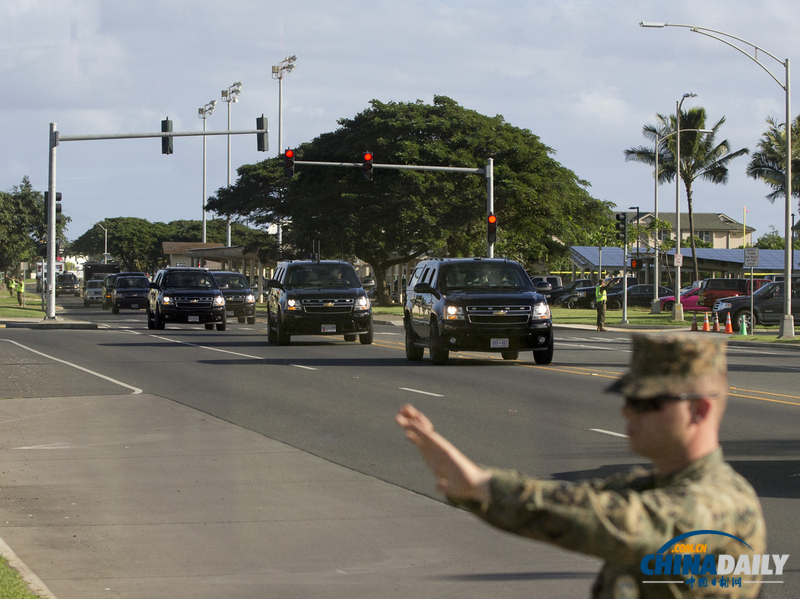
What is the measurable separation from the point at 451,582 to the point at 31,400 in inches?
390

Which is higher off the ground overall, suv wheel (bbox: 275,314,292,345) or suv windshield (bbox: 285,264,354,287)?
suv windshield (bbox: 285,264,354,287)

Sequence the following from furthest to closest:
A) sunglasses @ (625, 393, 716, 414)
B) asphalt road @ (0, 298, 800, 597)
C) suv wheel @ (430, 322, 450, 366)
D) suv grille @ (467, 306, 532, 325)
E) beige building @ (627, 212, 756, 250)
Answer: beige building @ (627, 212, 756, 250)
suv wheel @ (430, 322, 450, 366)
suv grille @ (467, 306, 532, 325)
asphalt road @ (0, 298, 800, 597)
sunglasses @ (625, 393, 716, 414)

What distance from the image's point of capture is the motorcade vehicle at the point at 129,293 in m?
49.1

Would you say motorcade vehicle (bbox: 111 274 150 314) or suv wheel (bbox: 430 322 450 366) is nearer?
suv wheel (bbox: 430 322 450 366)

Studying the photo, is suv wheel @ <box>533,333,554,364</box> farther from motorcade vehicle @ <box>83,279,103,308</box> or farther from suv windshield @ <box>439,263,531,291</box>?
motorcade vehicle @ <box>83,279,103,308</box>

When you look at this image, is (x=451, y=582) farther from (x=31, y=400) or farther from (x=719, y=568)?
(x=31, y=400)

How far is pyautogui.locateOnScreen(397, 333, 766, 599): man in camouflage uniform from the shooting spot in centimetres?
205

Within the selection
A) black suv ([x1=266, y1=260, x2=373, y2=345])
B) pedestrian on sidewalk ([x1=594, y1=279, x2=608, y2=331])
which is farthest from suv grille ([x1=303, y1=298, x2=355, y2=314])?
pedestrian on sidewalk ([x1=594, y1=279, x2=608, y2=331])

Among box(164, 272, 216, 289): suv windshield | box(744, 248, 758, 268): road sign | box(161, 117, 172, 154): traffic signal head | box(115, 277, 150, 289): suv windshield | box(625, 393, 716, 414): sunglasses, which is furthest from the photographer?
box(115, 277, 150, 289): suv windshield

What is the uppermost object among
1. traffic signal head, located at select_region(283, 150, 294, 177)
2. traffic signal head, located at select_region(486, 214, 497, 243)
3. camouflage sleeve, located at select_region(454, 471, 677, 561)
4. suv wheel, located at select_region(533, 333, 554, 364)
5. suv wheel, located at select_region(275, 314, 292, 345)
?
traffic signal head, located at select_region(283, 150, 294, 177)

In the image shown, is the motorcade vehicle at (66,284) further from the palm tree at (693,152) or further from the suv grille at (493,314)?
the suv grille at (493,314)

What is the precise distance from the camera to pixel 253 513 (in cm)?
784

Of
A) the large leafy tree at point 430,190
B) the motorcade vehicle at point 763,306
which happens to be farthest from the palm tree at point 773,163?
the motorcade vehicle at point 763,306

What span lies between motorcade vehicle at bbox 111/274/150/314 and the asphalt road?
23627mm
